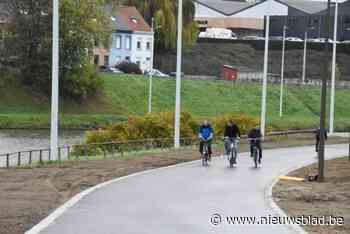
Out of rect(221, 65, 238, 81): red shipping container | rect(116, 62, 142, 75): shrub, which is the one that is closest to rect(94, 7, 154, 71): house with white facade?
rect(116, 62, 142, 75): shrub

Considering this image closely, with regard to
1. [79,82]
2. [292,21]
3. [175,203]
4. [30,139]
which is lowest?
[30,139]

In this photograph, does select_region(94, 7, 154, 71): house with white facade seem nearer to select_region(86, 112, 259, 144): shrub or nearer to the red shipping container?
the red shipping container

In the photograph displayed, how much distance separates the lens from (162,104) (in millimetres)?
87312

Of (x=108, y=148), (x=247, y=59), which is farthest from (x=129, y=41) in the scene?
(x=108, y=148)

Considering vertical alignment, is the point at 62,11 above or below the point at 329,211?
above

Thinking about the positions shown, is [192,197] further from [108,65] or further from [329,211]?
[108,65]

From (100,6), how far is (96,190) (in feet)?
228

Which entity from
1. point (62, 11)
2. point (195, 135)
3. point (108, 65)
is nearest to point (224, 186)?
point (195, 135)

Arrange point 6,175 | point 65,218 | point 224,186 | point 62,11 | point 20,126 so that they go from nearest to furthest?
point 65,218, point 224,186, point 6,175, point 20,126, point 62,11

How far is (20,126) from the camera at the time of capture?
73.4 meters

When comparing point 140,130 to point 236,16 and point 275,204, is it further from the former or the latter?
point 236,16

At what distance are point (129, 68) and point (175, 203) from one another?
8810cm

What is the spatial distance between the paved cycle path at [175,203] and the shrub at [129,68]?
7608 centimetres

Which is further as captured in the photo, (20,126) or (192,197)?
(20,126)
